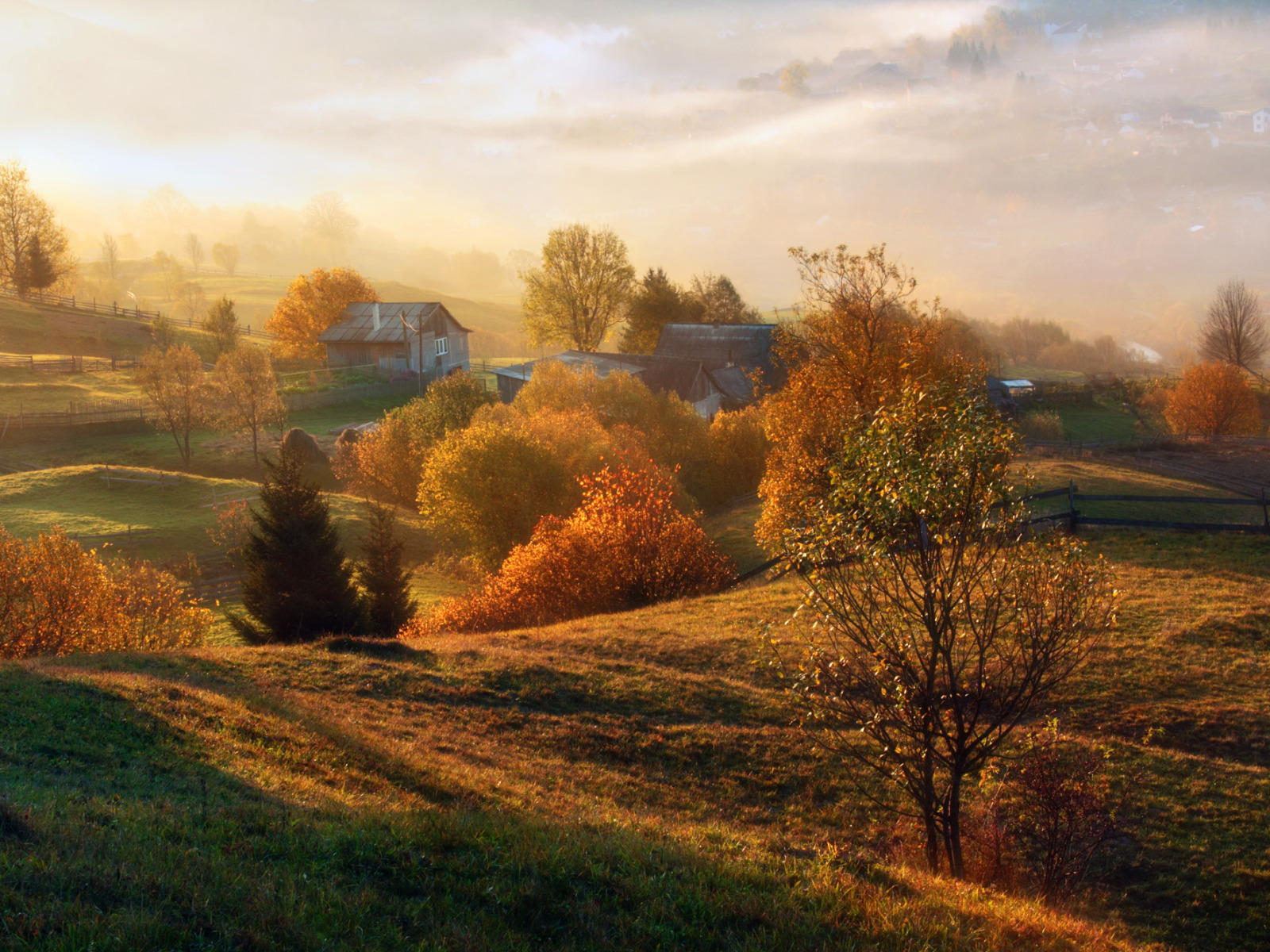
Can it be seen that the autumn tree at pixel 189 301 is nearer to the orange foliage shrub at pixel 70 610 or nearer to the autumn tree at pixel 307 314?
the autumn tree at pixel 307 314

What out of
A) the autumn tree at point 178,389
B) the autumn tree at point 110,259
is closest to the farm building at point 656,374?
the autumn tree at point 178,389

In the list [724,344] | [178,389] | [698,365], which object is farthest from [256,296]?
[698,365]

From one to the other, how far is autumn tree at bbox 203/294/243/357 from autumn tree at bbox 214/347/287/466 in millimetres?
32741

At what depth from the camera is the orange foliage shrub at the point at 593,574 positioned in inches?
1196

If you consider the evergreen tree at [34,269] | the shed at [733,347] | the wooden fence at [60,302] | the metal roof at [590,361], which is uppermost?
the evergreen tree at [34,269]

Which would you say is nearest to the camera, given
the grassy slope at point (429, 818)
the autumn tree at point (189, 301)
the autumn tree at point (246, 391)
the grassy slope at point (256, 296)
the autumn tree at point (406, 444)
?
the grassy slope at point (429, 818)

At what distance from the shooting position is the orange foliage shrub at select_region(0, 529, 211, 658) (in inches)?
893

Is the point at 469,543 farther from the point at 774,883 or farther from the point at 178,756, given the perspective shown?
the point at 774,883

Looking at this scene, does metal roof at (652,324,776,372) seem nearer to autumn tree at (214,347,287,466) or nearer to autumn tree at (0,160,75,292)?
autumn tree at (214,347,287,466)

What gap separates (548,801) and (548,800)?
5.2 inches

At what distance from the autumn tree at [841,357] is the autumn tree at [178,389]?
44985 mm

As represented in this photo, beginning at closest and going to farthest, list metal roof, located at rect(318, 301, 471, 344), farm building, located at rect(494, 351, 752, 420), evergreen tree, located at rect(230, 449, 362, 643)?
1. evergreen tree, located at rect(230, 449, 362, 643)
2. farm building, located at rect(494, 351, 752, 420)
3. metal roof, located at rect(318, 301, 471, 344)

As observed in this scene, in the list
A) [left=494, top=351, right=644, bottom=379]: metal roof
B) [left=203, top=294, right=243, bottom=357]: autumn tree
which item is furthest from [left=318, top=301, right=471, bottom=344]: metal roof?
[left=494, top=351, right=644, bottom=379]: metal roof

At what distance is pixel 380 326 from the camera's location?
270 ft
